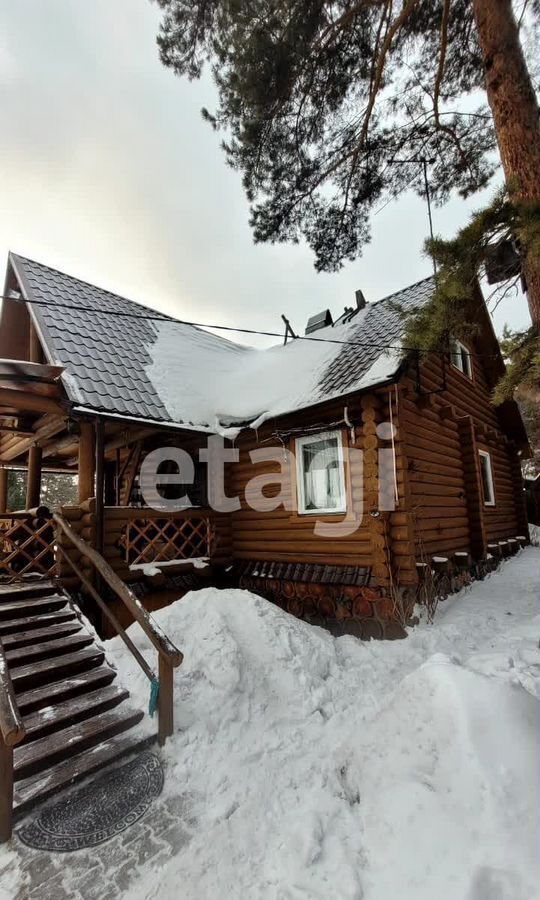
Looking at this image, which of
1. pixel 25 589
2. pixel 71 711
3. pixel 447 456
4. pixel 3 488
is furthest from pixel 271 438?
pixel 3 488

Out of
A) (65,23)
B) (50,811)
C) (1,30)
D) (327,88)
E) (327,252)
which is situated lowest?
(50,811)

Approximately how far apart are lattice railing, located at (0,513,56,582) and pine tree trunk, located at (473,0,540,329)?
20.7 ft

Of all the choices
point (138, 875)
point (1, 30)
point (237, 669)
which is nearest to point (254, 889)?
point (138, 875)

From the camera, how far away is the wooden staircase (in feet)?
10.0

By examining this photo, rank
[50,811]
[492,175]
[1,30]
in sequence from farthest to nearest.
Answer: [492,175] → [1,30] → [50,811]

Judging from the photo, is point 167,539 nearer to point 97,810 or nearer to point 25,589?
point 25,589

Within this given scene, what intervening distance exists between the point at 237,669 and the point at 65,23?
362 inches

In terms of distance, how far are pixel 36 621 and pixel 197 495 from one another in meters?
4.57

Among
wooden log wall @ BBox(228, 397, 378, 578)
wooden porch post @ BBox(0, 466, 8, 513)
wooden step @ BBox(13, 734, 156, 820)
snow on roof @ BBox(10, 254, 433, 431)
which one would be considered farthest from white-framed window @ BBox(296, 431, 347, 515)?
wooden porch post @ BBox(0, 466, 8, 513)

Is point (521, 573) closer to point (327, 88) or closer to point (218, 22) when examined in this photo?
point (327, 88)

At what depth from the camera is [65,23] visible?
610 cm

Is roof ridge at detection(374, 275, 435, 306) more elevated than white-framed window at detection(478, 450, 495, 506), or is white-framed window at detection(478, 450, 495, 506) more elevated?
roof ridge at detection(374, 275, 435, 306)

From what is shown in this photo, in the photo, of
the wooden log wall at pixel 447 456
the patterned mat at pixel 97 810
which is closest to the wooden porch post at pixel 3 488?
the patterned mat at pixel 97 810

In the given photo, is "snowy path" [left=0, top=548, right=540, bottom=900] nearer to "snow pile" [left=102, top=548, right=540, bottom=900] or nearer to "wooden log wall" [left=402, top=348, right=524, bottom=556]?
"snow pile" [left=102, top=548, right=540, bottom=900]
